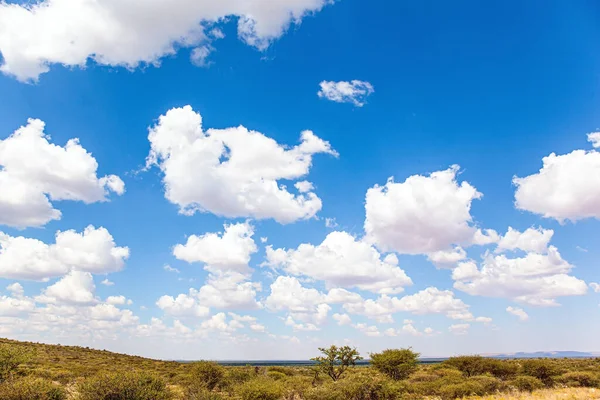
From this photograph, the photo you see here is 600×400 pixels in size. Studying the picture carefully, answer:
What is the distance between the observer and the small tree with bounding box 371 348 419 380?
42969mm

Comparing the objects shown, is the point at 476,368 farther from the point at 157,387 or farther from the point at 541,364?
the point at 157,387

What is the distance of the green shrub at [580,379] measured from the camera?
42125 mm

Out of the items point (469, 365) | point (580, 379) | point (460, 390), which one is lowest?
point (580, 379)

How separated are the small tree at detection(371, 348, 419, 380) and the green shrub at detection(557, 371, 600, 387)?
1567 cm

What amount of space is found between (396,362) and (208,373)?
19.4 meters

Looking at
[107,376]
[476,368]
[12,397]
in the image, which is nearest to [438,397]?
[476,368]

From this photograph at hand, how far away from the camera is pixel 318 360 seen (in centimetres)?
4038

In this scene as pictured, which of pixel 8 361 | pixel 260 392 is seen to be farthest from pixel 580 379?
pixel 8 361

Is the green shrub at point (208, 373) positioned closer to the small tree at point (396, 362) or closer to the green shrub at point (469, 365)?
the small tree at point (396, 362)

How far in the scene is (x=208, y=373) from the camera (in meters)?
41.4

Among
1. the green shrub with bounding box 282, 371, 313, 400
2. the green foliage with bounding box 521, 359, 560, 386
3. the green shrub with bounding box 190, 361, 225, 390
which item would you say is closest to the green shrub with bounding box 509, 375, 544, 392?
the green foliage with bounding box 521, 359, 560, 386

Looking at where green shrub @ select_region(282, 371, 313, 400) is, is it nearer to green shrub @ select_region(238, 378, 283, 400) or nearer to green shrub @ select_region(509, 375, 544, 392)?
green shrub @ select_region(238, 378, 283, 400)

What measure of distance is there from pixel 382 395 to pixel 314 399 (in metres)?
4.27

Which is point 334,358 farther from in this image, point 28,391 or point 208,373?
point 28,391
